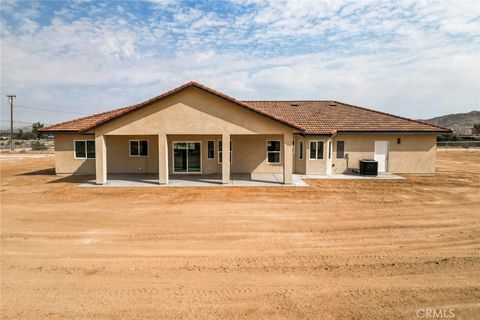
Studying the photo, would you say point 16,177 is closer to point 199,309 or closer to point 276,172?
point 276,172

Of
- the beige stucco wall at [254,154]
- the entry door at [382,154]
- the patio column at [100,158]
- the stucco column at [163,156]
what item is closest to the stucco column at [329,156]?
the beige stucco wall at [254,154]

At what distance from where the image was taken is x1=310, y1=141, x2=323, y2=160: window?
18.8 meters

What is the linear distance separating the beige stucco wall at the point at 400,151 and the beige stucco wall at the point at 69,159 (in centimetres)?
1697

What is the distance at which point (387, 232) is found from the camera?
8.12 meters

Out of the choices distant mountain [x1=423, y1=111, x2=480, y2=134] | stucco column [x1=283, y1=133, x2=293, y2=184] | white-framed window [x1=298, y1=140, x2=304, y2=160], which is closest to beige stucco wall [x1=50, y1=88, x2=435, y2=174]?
white-framed window [x1=298, y1=140, x2=304, y2=160]

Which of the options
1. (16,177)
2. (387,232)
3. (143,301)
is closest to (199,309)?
(143,301)

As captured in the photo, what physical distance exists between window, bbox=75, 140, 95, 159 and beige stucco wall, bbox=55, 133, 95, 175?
0.22 meters

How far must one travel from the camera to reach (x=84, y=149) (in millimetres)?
19094

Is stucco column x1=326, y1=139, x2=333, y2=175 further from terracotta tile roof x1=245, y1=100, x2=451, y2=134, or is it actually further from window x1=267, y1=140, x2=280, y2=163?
window x1=267, y1=140, x2=280, y2=163

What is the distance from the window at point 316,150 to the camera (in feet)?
61.6

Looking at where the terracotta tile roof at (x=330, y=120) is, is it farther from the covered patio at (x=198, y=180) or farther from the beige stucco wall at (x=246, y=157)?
the covered patio at (x=198, y=180)

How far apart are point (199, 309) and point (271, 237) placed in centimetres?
357

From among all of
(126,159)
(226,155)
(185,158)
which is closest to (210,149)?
(185,158)

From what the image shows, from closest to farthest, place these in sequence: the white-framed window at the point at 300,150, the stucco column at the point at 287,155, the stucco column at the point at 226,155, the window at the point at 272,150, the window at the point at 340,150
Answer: the stucco column at the point at 287,155
the stucco column at the point at 226,155
the window at the point at 272,150
the white-framed window at the point at 300,150
the window at the point at 340,150
